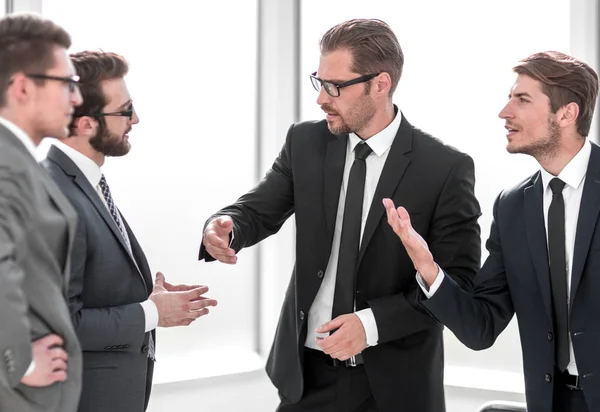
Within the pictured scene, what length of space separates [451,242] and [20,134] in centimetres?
152

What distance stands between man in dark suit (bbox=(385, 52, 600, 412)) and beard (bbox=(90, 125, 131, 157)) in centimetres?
88

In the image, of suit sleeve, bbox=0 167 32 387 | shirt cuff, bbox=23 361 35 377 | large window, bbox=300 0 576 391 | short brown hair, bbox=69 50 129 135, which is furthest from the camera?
large window, bbox=300 0 576 391

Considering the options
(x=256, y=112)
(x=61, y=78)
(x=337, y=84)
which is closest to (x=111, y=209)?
(x=61, y=78)

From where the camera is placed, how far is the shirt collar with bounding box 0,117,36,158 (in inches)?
74.5

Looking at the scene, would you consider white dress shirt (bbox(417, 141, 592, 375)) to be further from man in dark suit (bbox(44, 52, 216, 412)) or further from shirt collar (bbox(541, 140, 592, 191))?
man in dark suit (bbox(44, 52, 216, 412))

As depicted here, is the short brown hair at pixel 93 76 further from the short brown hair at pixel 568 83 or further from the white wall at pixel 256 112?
the short brown hair at pixel 568 83

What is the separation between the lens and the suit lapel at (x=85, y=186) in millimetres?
2418

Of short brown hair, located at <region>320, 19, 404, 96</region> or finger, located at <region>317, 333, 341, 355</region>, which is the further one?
short brown hair, located at <region>320, 19, 404, 96</region>

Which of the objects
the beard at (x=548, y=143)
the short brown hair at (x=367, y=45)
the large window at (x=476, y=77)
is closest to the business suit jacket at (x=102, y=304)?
the short brown hair at (x=367, y=45)

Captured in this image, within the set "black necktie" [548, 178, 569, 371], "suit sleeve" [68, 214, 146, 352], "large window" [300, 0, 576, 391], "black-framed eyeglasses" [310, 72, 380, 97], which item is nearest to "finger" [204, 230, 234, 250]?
"suit sleeve" [68, 214, 146, 352]

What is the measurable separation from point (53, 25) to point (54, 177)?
51 cm

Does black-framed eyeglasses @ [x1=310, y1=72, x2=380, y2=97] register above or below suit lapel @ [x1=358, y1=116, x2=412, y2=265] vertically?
above

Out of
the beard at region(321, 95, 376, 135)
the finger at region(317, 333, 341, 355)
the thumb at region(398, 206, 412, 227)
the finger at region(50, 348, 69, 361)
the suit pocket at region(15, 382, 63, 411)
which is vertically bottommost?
the finger at region(317, 333, 341, 355)

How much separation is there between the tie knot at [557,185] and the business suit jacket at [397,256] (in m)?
0.31
